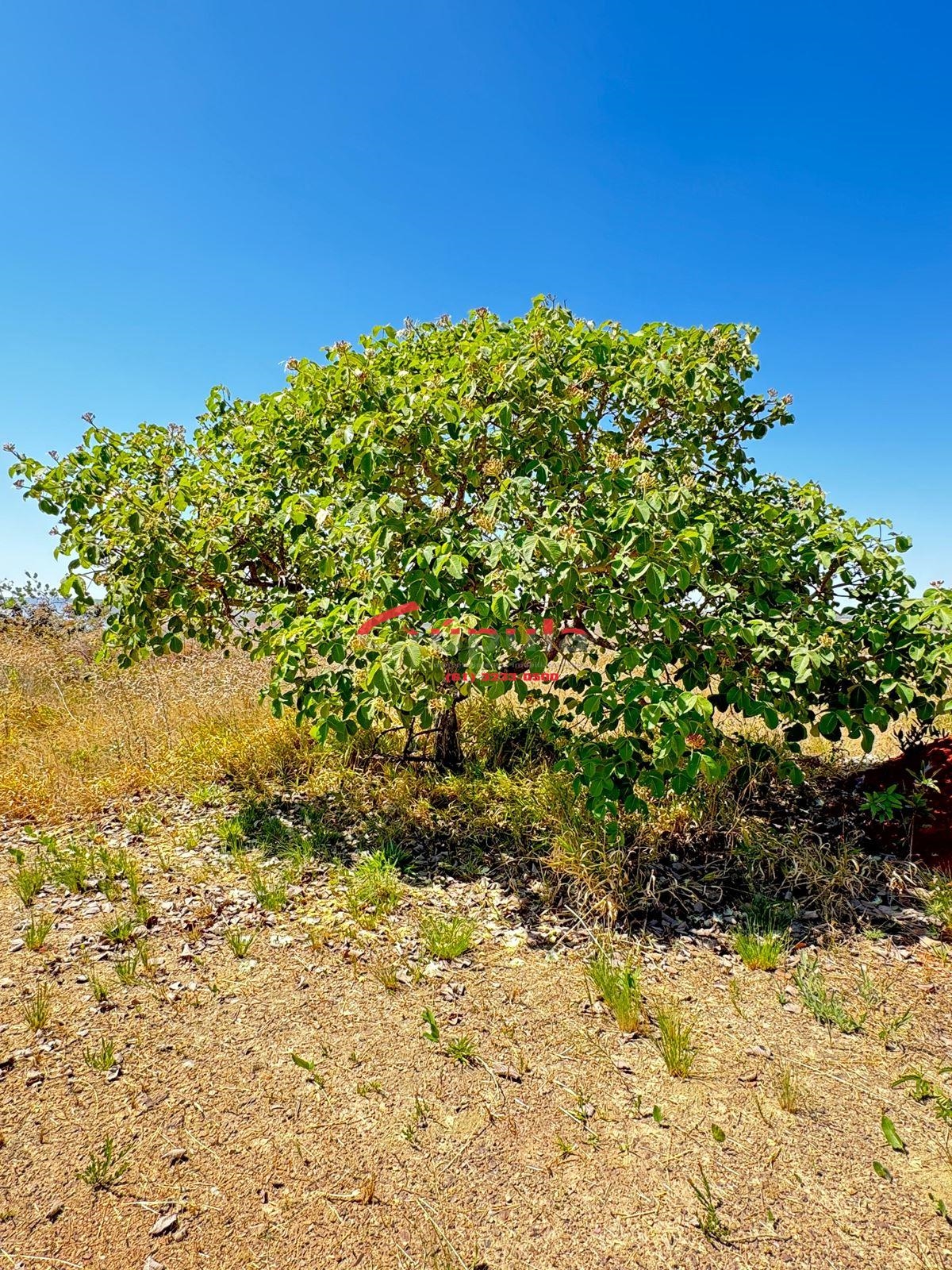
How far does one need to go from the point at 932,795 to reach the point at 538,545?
11.9 ft

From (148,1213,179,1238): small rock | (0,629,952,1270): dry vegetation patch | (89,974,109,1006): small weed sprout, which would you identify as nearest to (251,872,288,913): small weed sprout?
(0,629,952,1270): dry vegetation patch

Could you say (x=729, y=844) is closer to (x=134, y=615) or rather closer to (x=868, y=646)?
(x=868, y=646)

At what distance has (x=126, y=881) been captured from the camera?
452 centimetres

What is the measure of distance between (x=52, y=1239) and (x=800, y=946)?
3.89 meters

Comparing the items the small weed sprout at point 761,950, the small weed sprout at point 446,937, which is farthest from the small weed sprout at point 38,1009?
the small weed sprout at point 761,950

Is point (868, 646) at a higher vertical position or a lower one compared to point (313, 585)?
lower

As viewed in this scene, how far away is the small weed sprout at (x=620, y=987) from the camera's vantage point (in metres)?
3.27

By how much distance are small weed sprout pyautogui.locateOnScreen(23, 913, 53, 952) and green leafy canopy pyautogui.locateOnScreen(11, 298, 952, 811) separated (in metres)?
1.87

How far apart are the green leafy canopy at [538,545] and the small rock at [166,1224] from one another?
219 cm

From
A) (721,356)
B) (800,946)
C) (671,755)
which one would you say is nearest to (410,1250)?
(671,755)

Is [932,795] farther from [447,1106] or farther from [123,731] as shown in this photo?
[123,731]

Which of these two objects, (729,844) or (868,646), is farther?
(729,844)

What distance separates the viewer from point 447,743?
6148mm

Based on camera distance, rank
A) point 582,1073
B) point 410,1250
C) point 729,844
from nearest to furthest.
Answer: point 410,1250 → point 582,1073 → point 729,844
